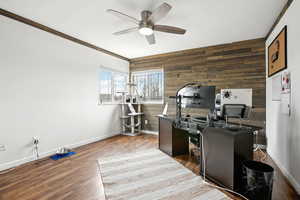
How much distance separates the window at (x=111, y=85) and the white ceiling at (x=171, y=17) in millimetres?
1024

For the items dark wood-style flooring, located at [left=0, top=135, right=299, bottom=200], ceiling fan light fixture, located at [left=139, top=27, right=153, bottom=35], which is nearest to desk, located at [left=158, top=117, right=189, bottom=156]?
dark wood-style flooring, located at [left=0, top=135, right=299, bottom=200]

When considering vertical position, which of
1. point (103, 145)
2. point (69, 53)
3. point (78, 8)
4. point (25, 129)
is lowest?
point (103, 145)

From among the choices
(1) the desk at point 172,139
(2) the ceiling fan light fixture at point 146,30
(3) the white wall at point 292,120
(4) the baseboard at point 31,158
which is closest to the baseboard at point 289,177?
(3) the white wall at point 292,120

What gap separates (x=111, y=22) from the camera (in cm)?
271

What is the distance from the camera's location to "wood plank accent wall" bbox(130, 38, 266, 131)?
11.3 feet

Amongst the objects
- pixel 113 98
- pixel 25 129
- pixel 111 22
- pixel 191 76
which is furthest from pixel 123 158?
pixel 191 76

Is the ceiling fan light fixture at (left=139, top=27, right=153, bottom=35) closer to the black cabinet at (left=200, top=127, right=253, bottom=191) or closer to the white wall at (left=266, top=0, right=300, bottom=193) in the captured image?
the black cabinet at (left=200, top=127, right=253, bottom=191)

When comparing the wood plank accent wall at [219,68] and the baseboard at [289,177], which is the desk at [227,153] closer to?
the baseboard at [289,177]

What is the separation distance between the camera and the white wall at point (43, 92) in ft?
7.72

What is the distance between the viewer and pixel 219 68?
385 centimetres

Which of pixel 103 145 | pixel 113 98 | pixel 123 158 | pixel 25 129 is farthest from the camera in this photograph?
pixel 113 98

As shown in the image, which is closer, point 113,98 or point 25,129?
point 25,129

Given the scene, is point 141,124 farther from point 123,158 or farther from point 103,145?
point 123,158

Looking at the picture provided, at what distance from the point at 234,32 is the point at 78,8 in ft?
10.3
